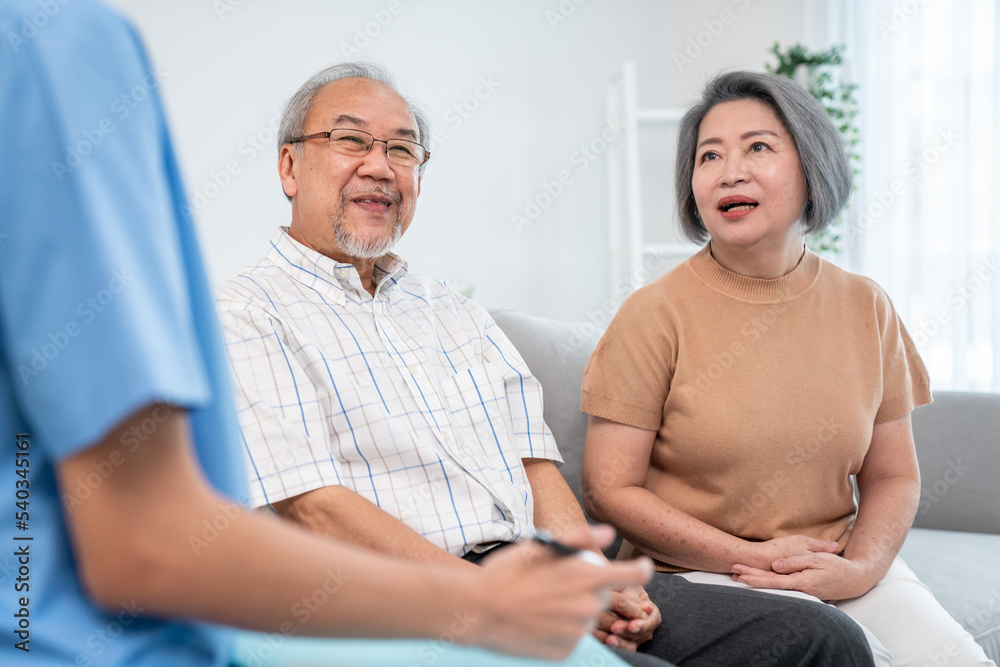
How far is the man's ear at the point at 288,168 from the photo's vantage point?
1.54 meters

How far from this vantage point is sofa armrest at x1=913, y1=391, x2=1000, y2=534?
193cm

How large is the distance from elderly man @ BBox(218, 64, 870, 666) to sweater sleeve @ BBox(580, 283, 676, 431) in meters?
0.13

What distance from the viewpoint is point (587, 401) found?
1.52 meters

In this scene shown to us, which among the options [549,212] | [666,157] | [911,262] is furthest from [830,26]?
[549,212]

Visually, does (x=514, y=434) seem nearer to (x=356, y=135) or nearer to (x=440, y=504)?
(x=440, y=504)

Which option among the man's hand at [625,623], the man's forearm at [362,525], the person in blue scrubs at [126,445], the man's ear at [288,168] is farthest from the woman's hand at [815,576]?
the man's ear at [288,168]


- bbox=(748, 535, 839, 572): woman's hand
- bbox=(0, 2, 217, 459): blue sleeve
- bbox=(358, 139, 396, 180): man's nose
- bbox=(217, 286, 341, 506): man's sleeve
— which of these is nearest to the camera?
bbox=(0, 2, 217, 459): blue sleeve

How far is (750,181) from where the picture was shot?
60.1 inches

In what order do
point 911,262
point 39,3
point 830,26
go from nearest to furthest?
point 39,3
point 911,262
point 830,26

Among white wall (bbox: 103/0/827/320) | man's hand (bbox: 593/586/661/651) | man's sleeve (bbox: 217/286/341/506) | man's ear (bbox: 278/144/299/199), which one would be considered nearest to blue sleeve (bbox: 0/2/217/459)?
man's sleeve (bbox: 217/286/341/506)

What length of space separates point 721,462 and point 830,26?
10.2 feet

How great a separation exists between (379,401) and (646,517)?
20.4 inches

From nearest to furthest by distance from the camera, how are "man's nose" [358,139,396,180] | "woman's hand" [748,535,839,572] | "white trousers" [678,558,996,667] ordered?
"white trousers" [678,558,996,667] → "woman's hand" [748,535,839,572] → "man's nose" [358,139,396,180]

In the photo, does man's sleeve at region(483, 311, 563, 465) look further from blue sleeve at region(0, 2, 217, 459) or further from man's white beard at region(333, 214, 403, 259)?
blue sleeve at region(0, 2, 217, 459)
